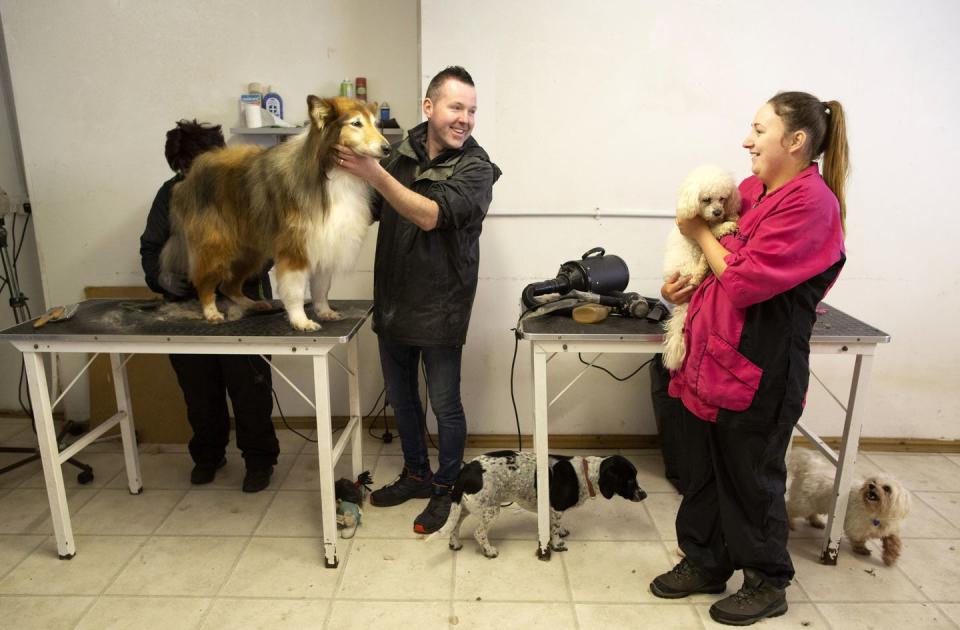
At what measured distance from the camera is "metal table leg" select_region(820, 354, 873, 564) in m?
2.18

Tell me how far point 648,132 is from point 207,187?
5.95ft

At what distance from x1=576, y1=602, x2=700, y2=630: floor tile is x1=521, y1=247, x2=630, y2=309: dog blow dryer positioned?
1021 mm

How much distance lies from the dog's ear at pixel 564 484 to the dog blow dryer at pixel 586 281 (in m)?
0.58

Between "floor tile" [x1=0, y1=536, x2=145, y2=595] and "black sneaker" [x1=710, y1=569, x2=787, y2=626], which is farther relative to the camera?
"floor tile" [x1=0, y1=536, x2=145, y2=595]

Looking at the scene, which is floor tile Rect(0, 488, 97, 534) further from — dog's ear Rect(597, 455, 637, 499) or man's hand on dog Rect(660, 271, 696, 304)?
man's hand on dog Rect(660, 271, 696, 304)

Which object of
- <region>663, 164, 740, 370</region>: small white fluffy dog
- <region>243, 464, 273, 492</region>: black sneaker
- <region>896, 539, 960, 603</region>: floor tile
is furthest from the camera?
<region>243, 464, 273, 492</region>: black sneaker

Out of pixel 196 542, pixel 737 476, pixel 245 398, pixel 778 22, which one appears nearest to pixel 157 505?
pixel 196 542

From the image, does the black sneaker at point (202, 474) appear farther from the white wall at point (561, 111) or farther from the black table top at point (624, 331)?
the black table top at point (624, 331)

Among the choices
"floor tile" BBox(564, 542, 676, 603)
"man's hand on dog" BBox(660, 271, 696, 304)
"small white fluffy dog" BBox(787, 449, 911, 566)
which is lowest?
"floor tile" BBox(564, 542, 676, 603)

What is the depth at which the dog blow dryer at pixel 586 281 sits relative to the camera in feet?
7.70

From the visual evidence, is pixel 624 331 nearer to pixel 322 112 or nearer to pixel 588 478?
pixel 588 478

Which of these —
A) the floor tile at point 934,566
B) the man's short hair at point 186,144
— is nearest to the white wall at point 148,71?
the man's short hair at point 186,144

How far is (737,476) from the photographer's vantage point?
193cm

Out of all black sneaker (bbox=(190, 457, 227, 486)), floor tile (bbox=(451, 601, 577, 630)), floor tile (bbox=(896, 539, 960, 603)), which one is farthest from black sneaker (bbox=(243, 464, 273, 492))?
floor tile (bbox=(896, 539, 960, 603))
